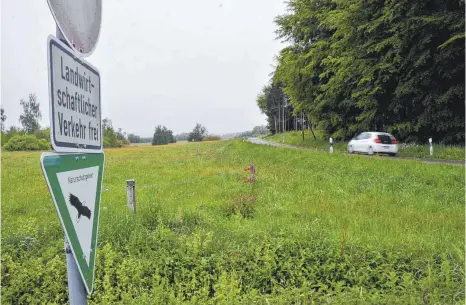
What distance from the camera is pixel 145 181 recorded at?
38.4 feet

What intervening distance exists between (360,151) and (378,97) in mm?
4181

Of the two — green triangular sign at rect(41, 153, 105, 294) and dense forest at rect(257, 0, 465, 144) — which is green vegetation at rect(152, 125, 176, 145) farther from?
green triangular sign at rect(41, 153, 105, 294)

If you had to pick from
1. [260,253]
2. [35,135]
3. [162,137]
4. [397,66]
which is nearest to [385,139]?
[397,66]

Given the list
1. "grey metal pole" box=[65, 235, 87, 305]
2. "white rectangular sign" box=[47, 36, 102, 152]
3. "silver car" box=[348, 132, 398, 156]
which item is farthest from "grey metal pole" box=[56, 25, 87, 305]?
"silver car" box=[348, 132, 398, 156]

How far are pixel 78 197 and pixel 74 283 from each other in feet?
1.22

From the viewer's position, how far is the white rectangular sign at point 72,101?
3.88ft

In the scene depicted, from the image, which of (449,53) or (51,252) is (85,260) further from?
(449,53)

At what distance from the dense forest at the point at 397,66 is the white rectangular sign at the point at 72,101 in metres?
15.9

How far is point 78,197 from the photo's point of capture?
1.33 meters

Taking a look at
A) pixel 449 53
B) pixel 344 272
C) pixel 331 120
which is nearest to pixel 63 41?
pixel 344 272

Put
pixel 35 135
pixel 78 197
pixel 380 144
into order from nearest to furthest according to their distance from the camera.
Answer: pixel 78 197 → pixel 380 144 → pixel 35 135

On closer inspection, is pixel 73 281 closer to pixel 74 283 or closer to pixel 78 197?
pixel 74 283

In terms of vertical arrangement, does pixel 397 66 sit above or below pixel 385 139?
above

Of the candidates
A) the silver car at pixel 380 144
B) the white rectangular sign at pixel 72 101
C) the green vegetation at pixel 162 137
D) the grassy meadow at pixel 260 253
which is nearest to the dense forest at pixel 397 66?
the silver car at pixel 380 144
